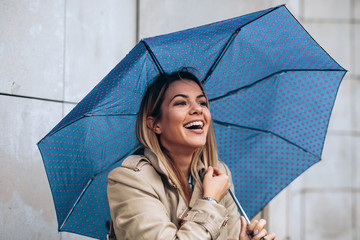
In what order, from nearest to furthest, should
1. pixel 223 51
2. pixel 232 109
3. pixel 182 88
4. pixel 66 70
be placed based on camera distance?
pixel 182 88 → pixel 223 51 → pixel 232 109 → pixel 66 70

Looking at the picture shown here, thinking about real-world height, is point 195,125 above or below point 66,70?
below

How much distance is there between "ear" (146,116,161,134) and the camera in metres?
2.72

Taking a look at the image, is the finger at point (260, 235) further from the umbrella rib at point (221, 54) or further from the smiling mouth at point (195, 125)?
the umbrella rib at point (221, 54)

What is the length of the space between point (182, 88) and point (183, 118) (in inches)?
7.1

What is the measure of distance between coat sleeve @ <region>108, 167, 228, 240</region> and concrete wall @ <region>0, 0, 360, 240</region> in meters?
1.08

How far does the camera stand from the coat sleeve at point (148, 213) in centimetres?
221

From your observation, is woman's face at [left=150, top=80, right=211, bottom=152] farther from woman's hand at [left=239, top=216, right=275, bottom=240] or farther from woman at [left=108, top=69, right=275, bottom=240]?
woman's hand at [left=239, top=216, right=275, bottom=240]

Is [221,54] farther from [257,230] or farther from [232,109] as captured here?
[257,230]

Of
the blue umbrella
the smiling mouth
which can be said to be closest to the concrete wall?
the blue umbrella

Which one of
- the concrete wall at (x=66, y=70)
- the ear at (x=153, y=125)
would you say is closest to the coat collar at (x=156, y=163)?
the ear at (x=153, y=125)

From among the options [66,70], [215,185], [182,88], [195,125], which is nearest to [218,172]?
[215,185]

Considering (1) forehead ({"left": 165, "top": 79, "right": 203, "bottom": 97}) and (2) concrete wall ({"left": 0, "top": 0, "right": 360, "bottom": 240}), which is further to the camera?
(2) concrete wall ({"left": 0, "top": 0, "right": 360, "bottom": 240})

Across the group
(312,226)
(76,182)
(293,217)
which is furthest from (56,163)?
(312,226)

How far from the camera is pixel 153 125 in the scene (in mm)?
2729
